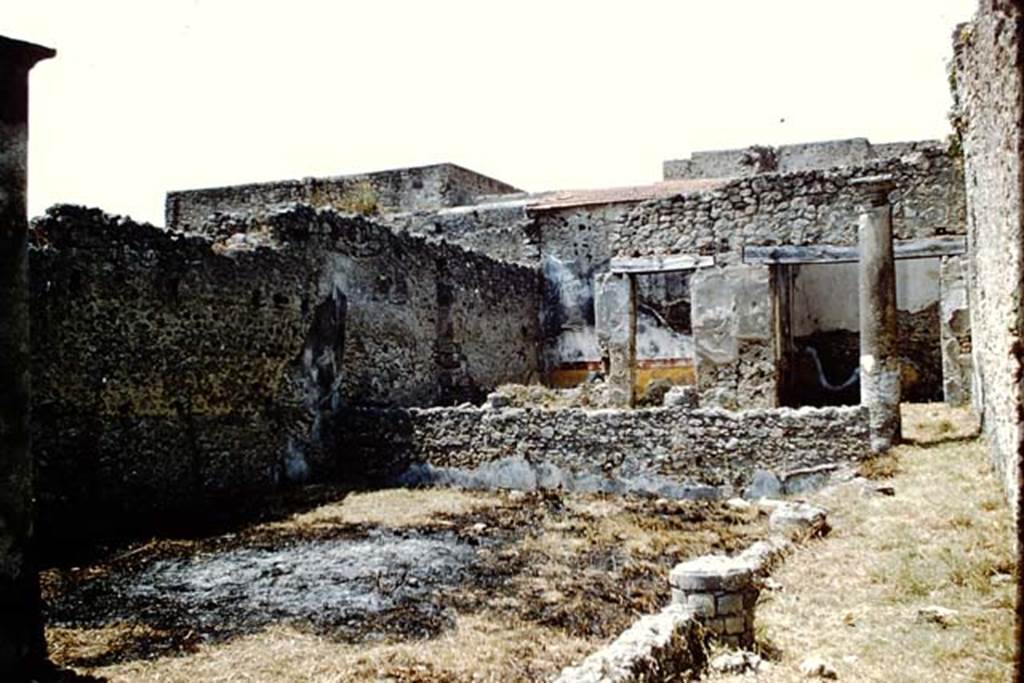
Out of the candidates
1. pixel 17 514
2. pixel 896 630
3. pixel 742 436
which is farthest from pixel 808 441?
pixel 17 514

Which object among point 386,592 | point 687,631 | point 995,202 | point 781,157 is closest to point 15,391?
point 386,592

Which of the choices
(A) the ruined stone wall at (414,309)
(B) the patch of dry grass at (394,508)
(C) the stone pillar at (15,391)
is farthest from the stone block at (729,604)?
(A) the ruined stone wall at (414,309)

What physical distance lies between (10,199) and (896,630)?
18.4 ft

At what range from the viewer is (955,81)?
1104cm

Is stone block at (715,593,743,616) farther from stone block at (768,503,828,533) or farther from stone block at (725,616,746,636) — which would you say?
stone block at (768,503,828,533)

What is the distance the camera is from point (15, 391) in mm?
4922

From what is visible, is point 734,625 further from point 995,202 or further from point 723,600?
point 995,202

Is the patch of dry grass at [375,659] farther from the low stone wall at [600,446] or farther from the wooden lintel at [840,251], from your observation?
the wooden lintel at [840,251]

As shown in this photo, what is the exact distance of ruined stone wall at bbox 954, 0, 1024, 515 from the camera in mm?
4543

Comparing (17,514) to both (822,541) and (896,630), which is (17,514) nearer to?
(896,630)

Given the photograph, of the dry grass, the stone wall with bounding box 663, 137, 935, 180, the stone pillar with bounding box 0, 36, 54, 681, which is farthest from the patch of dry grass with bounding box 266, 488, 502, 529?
the stone wall with bounding box 663, 137, 935, 180

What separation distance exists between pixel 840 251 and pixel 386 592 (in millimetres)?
9527

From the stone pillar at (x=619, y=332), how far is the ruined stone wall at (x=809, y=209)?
1174mm

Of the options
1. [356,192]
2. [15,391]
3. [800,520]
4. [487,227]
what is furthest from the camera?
[356,192]
